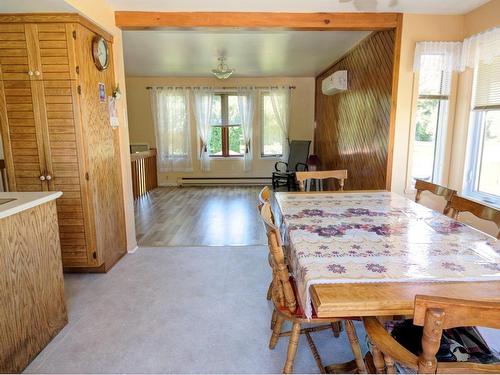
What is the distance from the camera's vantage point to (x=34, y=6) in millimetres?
2154

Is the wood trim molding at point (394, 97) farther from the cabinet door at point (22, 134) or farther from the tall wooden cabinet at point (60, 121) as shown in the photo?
the cabinet door at point (22, 134)

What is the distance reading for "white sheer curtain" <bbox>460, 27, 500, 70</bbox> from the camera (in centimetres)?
241

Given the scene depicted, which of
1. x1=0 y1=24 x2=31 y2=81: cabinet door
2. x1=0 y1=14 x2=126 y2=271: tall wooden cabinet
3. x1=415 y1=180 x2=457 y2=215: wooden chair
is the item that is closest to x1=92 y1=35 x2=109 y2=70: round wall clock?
x1=0 y1=14 x2=126 y2=271: tall wooden cabinet

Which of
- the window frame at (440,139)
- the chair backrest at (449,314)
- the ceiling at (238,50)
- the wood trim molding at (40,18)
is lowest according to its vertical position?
the chair backrest at (449,314)

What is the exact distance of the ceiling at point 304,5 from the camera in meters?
2.55

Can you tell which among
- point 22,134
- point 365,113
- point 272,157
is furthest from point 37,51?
point 272,157

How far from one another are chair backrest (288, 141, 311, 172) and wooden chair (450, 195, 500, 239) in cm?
439

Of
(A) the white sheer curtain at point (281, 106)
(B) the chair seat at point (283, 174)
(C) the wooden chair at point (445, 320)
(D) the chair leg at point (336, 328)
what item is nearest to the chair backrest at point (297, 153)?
(B) the chair seat at point (283, 174)

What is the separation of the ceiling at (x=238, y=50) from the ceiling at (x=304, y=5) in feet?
1.62

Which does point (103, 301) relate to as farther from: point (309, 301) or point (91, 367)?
point (309, 301)

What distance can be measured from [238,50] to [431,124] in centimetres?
266

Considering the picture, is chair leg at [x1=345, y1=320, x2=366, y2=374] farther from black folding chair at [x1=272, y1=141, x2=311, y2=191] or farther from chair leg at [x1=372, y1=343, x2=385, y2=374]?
black folding chair at [x1=272, y1=141, x2=311, y2=191]

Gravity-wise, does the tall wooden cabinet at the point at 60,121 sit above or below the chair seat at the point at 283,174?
above

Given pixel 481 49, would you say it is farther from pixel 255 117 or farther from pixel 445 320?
pixel 255 117
